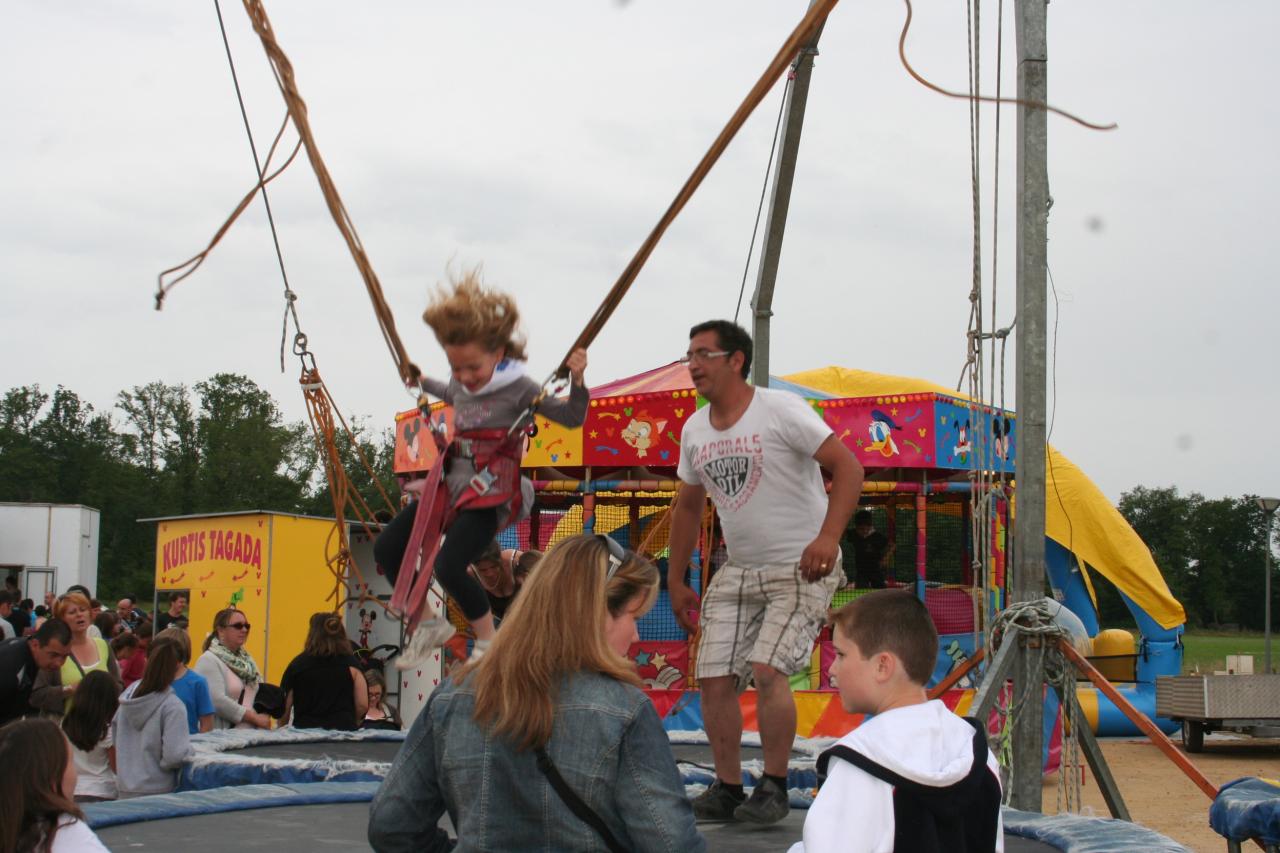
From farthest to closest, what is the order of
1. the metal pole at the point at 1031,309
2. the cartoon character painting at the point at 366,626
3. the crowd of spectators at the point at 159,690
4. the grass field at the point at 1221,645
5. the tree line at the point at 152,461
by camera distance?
the tree line at the point at 152,461, the grass field at the point at 1221,645, the cartoon character painting at the point at 366,626, the crowd of spectators at the point at 159,690, the metal pole at the point at 1031,309

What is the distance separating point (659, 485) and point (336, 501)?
773 cm

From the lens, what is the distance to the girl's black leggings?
3.32 meters

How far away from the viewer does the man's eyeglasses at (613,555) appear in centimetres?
223

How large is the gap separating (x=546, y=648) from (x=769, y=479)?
1.84m

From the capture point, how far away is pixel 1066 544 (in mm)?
14523

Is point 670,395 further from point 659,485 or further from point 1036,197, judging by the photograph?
point 1036,197

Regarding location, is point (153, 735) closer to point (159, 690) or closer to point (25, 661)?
point (159, 690)

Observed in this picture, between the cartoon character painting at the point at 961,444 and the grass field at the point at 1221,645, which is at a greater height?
the cartoon character painting at the point at 961,444

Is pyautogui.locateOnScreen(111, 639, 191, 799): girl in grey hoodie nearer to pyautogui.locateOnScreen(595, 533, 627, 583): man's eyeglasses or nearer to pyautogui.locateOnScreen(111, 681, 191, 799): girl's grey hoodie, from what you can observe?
pyautogui.locateOnScreen(111, 681, 191, 799): girl's grey hoodie

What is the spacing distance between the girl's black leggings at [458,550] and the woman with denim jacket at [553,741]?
3.90 feet

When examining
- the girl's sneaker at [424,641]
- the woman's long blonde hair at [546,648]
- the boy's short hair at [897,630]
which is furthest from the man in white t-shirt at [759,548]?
the woman's long blonde hair at [546,648]

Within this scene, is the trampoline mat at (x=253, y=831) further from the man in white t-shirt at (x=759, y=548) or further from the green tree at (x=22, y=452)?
the green tree at (x=22, y=452)

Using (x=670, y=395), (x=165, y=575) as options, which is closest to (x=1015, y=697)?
(x=670, y=395)

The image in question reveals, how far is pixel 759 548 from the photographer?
12.6 feet
